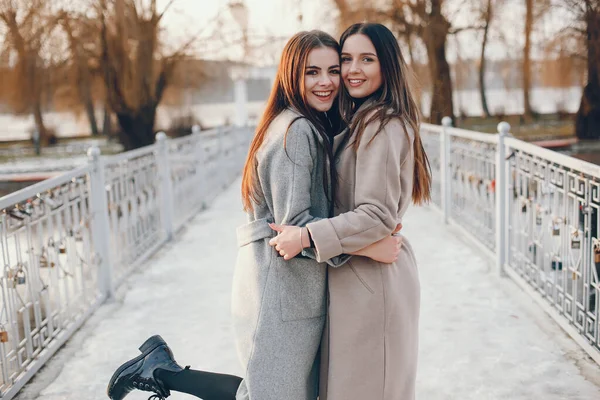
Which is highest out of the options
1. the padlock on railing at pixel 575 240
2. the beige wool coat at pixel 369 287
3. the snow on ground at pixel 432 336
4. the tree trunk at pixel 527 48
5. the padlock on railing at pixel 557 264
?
the tree trunk at pixel 527 48

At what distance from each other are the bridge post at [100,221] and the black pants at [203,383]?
7.96 ft

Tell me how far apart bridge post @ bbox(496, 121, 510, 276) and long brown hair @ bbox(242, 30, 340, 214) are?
330 cm

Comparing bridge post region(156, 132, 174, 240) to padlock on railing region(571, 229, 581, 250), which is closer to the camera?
padlock on railing region(571, 229, 581, 250)

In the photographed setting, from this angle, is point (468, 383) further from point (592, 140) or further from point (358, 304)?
point (592, 140)

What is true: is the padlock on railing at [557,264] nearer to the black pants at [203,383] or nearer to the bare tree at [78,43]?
the black pants at [203,383]

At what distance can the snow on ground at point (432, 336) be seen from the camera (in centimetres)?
327

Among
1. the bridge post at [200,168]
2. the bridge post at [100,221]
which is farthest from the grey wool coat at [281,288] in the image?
the bridge post at [200,168]

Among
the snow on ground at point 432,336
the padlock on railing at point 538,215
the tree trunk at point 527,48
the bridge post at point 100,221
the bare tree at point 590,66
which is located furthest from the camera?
the bare tree at point 590,66

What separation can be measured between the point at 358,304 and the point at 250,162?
1.70 ft

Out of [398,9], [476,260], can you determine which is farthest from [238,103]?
[476,260]

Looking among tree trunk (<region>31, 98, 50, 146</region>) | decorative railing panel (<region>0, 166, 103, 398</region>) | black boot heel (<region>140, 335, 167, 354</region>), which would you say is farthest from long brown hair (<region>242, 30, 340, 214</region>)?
tree trunk (<region>31, 98, 50, 146</region>)

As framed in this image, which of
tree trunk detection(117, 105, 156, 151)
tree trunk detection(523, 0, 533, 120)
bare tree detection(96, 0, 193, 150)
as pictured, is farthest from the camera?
tree trunk detection(117, 105, 156, 151)

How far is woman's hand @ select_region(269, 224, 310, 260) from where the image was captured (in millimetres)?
1900

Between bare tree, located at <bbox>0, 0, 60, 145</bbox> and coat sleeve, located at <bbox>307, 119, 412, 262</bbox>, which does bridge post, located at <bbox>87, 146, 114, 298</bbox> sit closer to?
coat sleeve, located at <bbox>307, 119, 412, 262</bbox>
